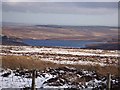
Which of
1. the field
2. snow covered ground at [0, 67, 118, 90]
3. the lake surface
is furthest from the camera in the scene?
the lake surface

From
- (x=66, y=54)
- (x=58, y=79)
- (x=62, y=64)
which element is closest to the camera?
(x=58, y=79)

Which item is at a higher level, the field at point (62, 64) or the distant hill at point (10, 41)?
the distant hill at point (10, 41)

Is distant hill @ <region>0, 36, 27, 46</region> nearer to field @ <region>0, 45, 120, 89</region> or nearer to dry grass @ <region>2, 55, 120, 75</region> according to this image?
field @ <region>0, 45, 120, 89</region>

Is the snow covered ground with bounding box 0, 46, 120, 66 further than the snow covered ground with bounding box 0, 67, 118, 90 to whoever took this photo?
Yes

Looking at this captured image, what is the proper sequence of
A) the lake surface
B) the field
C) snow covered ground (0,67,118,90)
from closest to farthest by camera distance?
snow covered ground (0,67,118,90) < the field < the lake surface

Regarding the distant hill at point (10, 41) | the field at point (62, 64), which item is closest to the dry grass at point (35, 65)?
the field at point (62, 64)

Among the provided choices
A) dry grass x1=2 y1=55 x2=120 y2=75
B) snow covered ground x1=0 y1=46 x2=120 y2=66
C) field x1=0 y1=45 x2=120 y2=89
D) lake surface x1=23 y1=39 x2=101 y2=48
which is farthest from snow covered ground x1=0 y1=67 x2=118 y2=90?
lake surface x1=23 y1=39 x2=101 y2=48

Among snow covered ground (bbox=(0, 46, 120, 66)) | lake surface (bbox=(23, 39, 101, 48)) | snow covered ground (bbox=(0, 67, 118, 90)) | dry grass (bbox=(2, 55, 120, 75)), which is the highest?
lake surface (bbox=(23, 39, 101, 48))

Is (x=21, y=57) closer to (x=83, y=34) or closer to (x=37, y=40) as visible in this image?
(x=37, y=40)

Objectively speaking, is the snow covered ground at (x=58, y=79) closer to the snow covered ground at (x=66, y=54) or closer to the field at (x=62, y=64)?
the field at (x=62, y=64)

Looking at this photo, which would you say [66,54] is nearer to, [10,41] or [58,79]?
[58,79]

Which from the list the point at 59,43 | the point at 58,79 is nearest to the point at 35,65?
→ the point at 58,79

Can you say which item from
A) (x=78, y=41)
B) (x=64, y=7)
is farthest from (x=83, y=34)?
(x=64, y=7)

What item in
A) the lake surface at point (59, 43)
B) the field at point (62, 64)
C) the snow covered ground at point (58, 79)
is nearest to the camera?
the snow covered ground at point (58, 79)
